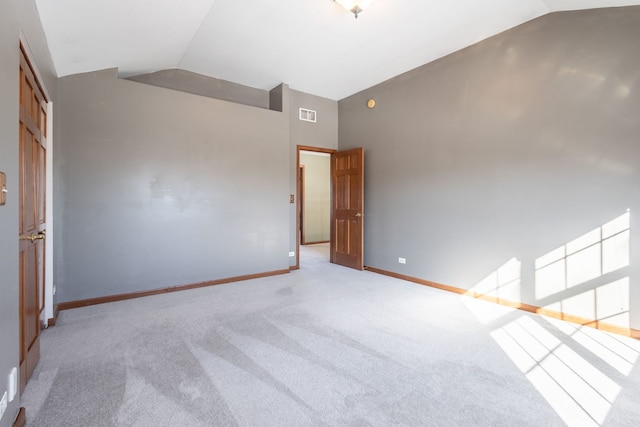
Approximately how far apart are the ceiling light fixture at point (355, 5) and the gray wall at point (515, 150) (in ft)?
5.31

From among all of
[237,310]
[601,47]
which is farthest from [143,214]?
[601,47]

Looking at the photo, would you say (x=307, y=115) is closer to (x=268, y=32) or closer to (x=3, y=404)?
(x=268, y=32)

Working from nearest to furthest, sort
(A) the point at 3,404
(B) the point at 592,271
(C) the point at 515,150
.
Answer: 1. (A) the point at 3,404
2. (B) the point at 592,271
3. (C) the point at 515,150

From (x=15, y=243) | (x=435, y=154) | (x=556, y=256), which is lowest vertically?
(x=556, y=256)

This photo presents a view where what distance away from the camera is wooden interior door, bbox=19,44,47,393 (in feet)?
5.88

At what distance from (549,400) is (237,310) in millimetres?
2655

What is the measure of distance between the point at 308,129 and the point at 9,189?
4263 mm

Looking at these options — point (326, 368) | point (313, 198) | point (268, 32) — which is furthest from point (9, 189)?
point (313, 198)

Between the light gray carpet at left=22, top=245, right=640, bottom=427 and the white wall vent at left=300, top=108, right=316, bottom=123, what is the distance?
3314 millimetres

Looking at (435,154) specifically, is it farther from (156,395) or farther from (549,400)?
(156,395)

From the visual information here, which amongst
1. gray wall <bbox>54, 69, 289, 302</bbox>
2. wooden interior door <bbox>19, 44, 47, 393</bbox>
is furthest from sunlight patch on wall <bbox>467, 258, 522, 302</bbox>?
wooden interior door <bbox>19, 44, 47, 393</bbox>

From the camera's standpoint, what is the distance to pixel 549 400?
5.64ft

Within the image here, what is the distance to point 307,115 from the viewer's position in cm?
521

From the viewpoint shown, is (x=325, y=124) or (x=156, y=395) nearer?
(x=156, y=395)
